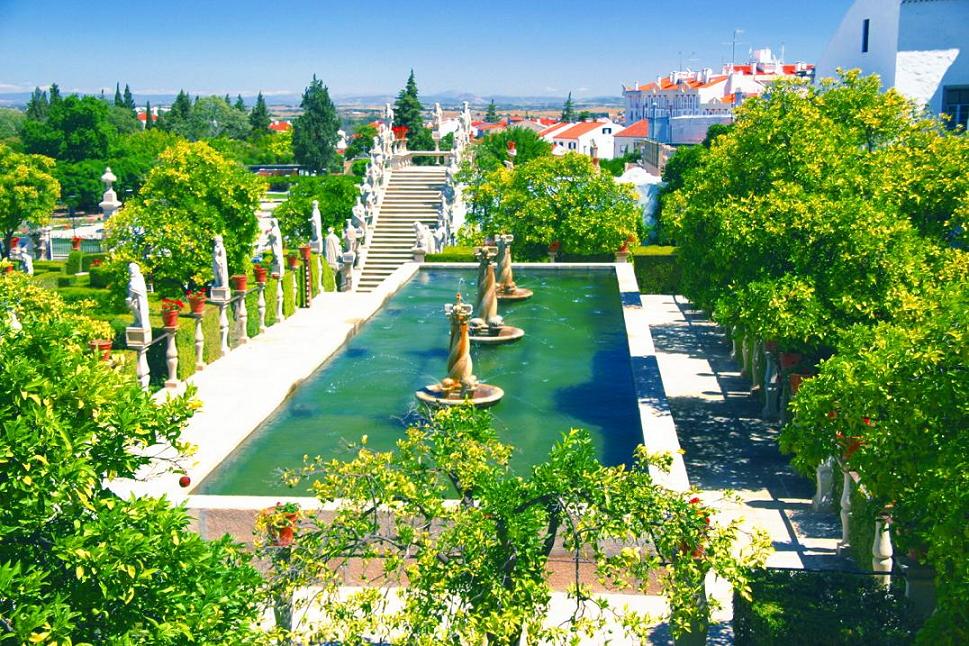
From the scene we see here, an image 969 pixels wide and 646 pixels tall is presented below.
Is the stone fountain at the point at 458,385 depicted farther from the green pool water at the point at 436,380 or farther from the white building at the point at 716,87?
the white building at the point at 716,87


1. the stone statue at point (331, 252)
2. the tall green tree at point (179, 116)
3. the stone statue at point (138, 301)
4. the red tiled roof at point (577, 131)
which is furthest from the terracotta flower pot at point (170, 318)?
the red tiled roof at point (577, 131)

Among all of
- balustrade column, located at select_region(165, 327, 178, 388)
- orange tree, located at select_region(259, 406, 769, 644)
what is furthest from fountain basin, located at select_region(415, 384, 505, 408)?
orange tree, located at select_region(259, 406, 769, 644)

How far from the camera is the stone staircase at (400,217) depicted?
44931 mm

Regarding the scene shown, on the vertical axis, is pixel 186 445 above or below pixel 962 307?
below

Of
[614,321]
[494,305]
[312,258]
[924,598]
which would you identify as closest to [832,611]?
[924,598]

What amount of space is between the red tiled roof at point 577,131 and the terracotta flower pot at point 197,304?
14885cm

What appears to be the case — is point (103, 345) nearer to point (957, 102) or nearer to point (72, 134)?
point (957, 102)

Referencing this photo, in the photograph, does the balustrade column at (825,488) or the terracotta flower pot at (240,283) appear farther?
the terracotta flower pot at (240,283)

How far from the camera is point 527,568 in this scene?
28.8 ft

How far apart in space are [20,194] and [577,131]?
423 feet

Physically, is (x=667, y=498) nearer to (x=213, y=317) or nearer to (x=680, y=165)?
(x=213, y=317)

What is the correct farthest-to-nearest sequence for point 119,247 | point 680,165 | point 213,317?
point 680,165 < point 119,247 < point 213,317

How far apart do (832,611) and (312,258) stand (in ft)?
77.6

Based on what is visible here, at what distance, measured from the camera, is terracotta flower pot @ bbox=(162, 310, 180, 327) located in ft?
68.5
